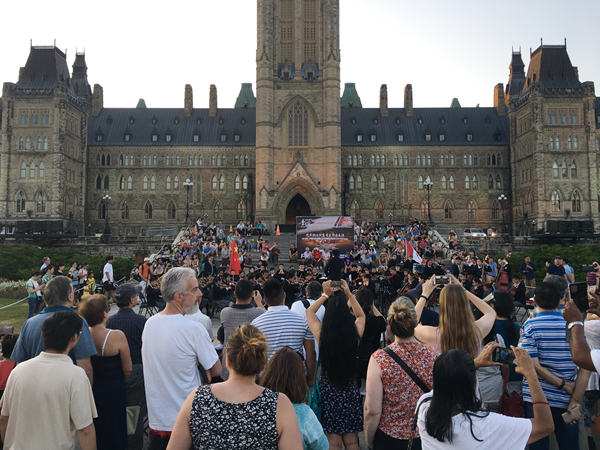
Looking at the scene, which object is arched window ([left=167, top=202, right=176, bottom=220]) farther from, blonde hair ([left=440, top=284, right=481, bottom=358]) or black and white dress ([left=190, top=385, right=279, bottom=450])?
black and white dress ([left=190, top=385, right=279, bottom=450])

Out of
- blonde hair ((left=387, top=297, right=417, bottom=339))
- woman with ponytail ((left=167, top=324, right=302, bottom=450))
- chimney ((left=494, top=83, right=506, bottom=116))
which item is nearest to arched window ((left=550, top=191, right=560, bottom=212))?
chimney ((left=494, top=83, right=506, bottom=116))

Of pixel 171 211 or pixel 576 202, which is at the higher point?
pixel 576 202

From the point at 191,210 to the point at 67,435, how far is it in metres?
62.1

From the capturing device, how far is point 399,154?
66.6 metres

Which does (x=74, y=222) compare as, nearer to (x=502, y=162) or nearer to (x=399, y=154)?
(x=399, y=154)

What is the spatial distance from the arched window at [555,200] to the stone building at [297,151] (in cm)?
11

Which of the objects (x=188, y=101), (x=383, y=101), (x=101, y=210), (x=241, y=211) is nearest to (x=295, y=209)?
(x=241, y=211)

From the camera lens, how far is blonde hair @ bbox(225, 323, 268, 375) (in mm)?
3432

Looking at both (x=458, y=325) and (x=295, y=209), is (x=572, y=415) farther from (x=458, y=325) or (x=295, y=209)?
(x=295, y=209)

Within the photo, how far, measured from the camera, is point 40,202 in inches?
2213

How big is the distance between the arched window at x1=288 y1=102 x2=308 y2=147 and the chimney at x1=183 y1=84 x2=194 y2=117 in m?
19.9

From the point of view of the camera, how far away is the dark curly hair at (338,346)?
5.16 metres

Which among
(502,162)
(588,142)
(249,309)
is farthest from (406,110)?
(249,309)

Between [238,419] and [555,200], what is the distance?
6049cm
